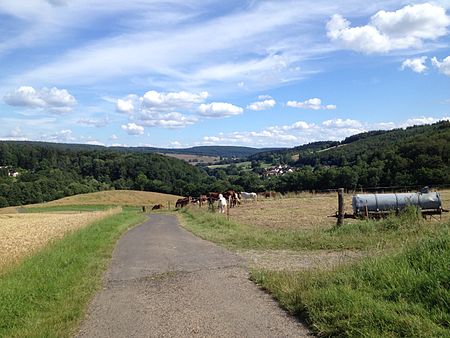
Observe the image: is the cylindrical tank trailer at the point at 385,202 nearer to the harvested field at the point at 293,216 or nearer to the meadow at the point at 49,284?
the harvested field at the point at 293,216

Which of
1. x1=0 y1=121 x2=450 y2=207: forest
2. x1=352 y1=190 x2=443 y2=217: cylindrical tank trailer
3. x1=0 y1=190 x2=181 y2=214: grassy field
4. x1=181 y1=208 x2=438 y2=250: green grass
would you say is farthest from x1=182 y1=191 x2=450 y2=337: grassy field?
x1=0 y1=190 x2=181 y2=214: grassy field

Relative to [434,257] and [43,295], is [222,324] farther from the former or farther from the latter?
[43,295]

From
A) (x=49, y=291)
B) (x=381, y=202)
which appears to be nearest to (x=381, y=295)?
(x=49, y=291)

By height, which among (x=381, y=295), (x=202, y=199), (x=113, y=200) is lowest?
(x=113, y=200)

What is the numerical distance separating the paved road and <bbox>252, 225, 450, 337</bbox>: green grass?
1.19ft

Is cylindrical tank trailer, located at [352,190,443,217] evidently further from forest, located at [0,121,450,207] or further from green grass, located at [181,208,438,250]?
forest, located at [0,121,450,207]

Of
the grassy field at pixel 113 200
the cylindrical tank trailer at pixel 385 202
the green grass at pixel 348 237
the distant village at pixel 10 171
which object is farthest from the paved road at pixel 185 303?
the distant village at pixel 10 171

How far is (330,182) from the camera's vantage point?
7306 cm

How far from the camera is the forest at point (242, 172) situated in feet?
220

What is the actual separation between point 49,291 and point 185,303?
3.23 meters

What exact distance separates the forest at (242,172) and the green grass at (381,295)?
52.4m

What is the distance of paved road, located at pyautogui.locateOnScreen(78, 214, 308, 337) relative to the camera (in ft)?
21.9

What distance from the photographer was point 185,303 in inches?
325

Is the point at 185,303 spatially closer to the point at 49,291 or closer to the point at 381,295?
the point at 49,291
